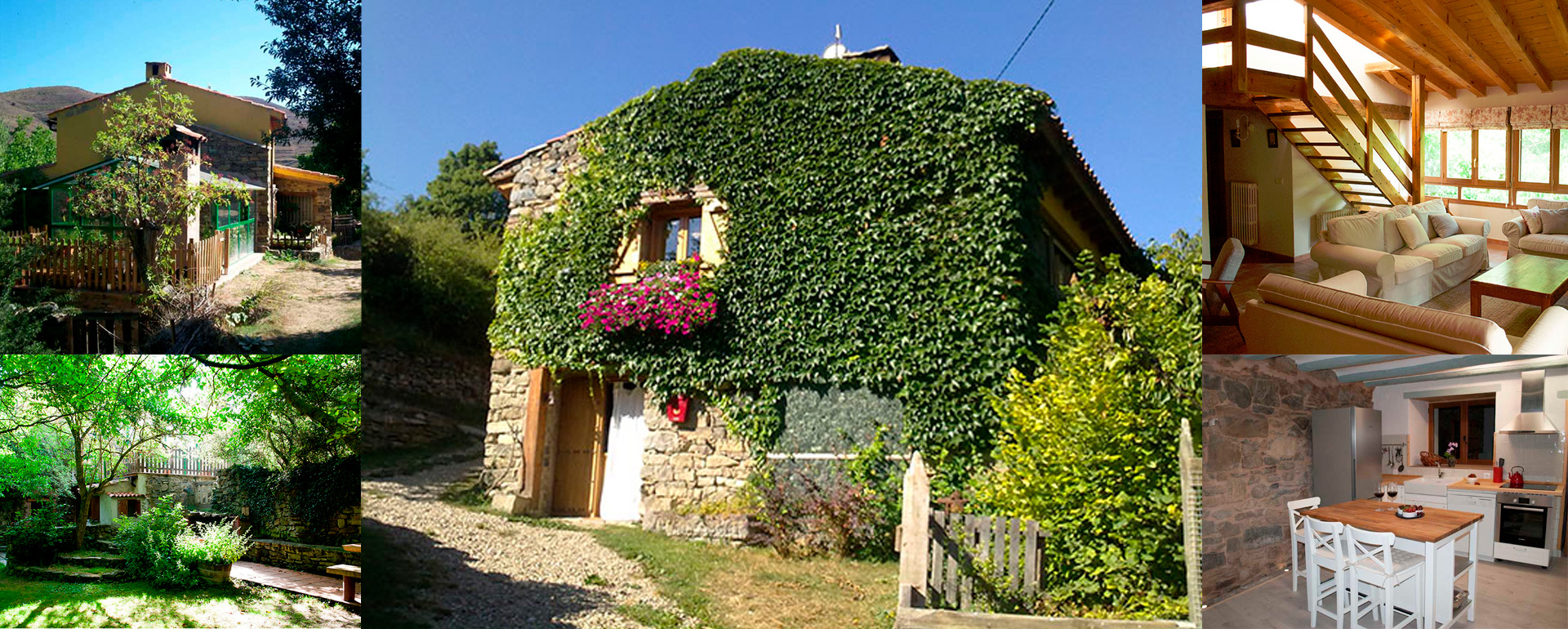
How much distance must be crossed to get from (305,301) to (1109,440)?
3.53m

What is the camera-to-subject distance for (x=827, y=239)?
3434 millimetres

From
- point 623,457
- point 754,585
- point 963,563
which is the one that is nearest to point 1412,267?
point 963,563

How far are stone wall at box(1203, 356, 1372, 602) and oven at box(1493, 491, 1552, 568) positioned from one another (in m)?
0.57

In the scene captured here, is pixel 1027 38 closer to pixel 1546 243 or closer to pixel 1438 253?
pixel 1438 253

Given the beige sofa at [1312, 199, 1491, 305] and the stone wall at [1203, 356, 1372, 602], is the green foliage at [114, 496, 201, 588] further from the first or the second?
the beige sofa at [1312, 199, 1491, 305]

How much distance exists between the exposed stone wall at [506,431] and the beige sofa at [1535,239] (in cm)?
328

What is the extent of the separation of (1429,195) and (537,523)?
10.5 ft

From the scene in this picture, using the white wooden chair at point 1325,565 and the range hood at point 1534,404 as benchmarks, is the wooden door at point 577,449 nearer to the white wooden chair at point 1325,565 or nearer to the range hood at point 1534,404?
the white wooden chair at point 1325,565

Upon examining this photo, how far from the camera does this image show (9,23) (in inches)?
171

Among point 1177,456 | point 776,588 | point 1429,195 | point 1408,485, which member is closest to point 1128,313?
point 1177,456

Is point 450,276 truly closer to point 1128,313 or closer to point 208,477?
point 208,477

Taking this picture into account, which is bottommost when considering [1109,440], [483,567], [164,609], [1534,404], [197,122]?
[164,609]

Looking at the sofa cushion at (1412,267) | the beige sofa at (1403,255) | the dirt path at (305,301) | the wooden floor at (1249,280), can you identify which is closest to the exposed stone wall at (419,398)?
the dirt path at (305,301)

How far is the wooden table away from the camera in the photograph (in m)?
3.14
